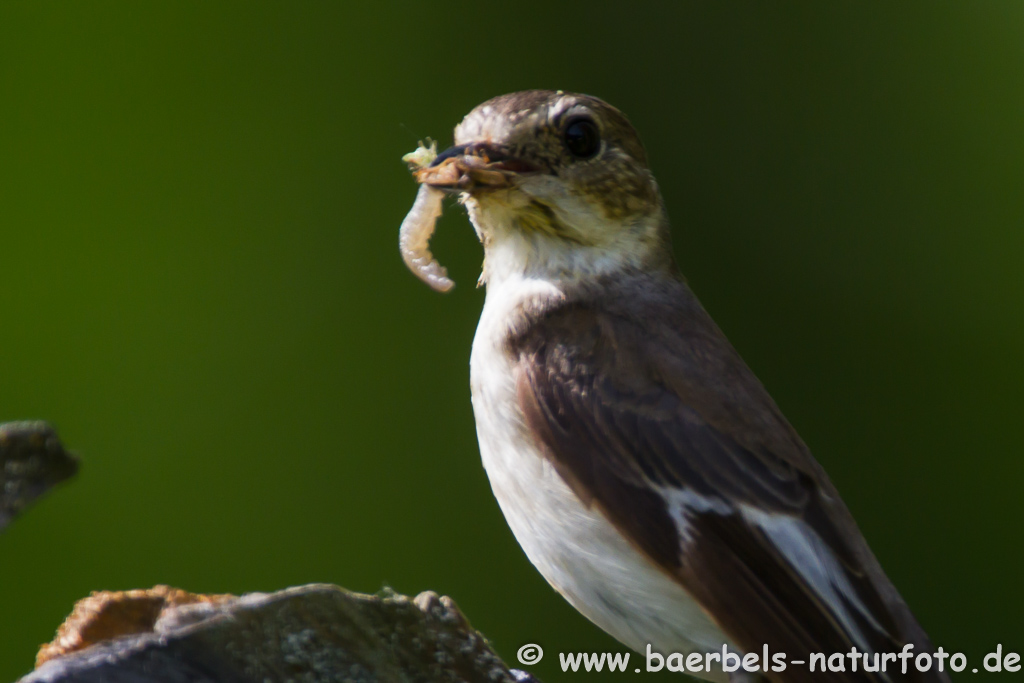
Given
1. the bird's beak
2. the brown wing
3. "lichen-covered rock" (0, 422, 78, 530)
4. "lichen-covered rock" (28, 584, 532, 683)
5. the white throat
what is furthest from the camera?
the white throat

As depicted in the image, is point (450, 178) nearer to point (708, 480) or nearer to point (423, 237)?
point (423, 237)

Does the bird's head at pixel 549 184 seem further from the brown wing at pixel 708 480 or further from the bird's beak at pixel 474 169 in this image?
the brown wing at pixel 708 480

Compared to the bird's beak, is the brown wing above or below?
below

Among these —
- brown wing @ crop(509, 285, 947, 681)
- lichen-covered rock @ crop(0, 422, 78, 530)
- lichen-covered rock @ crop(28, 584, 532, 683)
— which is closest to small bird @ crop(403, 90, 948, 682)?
brown wing @ crop(509, 285, 947, 681)

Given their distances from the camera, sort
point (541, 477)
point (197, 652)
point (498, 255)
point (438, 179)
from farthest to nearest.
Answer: point (498, 255)
point (438, 179)
point (541, 477)
point (197, 652)

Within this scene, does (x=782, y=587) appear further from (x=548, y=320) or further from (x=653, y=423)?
(x=548, y=320)

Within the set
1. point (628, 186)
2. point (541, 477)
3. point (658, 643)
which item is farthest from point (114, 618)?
point (628, 186)

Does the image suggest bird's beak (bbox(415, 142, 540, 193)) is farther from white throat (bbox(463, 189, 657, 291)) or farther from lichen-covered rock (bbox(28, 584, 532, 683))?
lichen-covered rock (bbox(28, 584, 532, 683))

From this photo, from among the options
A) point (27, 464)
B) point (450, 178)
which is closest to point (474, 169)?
point (450, 178)
